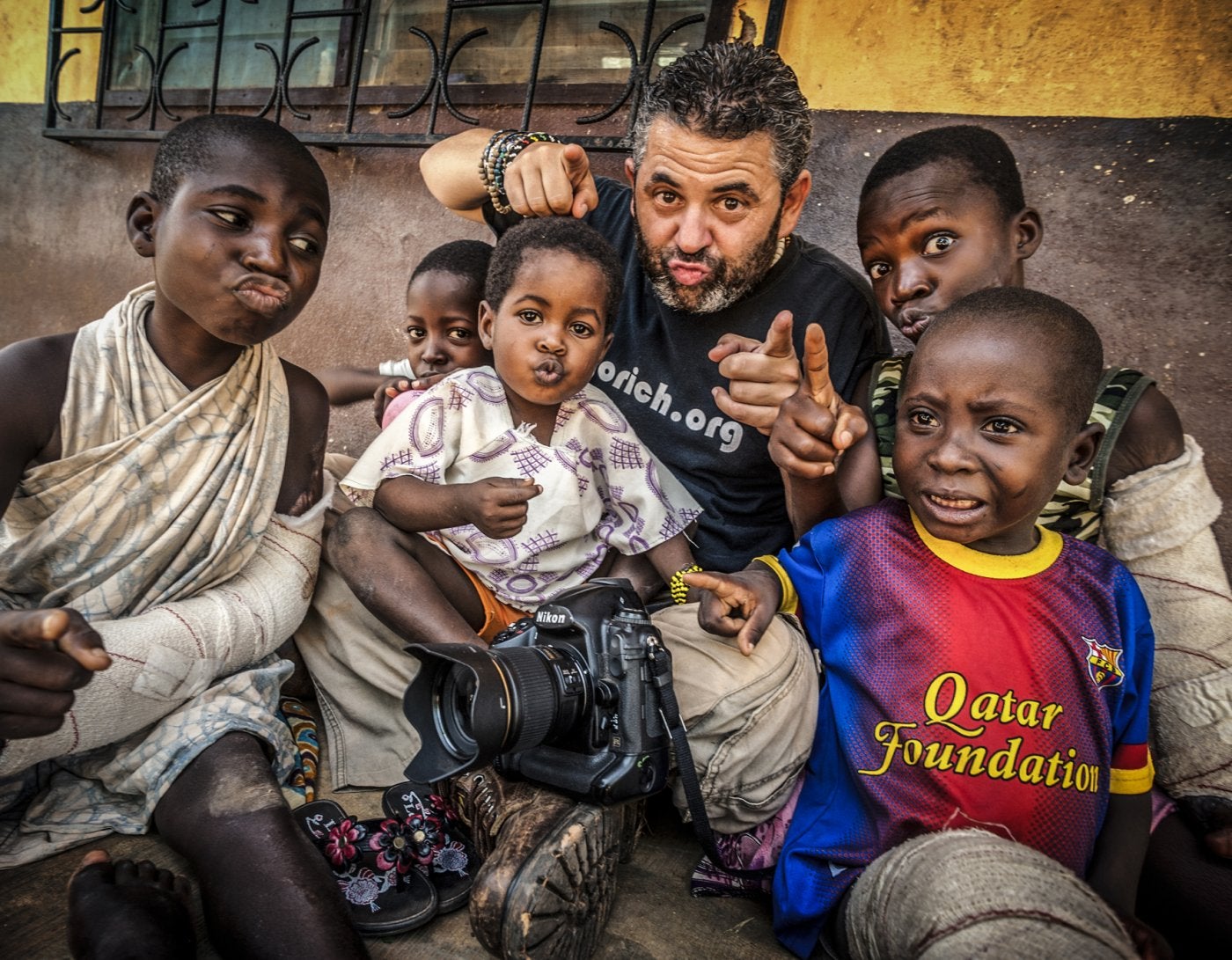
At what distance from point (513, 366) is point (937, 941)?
A: 1.29m

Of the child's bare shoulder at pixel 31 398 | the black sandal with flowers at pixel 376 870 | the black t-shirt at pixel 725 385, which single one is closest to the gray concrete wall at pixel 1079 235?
the black t-shirt at pixel 725 385

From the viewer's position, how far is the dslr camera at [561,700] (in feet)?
3.63

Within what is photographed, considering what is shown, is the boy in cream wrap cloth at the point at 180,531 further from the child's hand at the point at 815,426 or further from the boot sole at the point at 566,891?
the child's hand at the point at 815,426

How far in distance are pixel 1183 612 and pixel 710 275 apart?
119 cm

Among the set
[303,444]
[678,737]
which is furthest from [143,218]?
[678,737]

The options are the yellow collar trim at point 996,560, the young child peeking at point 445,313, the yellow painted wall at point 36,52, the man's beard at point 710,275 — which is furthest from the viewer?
the yellow painted wall at point 36,52

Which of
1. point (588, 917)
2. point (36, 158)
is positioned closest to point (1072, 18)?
point (588, 917)

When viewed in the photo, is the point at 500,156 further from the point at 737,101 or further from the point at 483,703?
the point at 483,703

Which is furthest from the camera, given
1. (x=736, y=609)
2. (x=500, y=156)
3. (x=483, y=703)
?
(x=500, y=156)

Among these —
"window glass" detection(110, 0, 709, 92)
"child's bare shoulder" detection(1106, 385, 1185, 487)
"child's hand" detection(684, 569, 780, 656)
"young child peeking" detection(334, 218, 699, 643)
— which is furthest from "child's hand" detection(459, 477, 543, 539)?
"window glass" detection(110, 0, 709, 92)

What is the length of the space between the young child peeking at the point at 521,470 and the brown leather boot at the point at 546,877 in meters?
0.49

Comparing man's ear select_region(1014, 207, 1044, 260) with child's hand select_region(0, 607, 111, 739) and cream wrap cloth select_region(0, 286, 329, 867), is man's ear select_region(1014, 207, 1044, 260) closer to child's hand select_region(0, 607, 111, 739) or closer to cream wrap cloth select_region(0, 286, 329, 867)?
cream wrap cloth select_region(0, 286, 329, 867)

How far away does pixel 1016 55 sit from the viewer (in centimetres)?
219

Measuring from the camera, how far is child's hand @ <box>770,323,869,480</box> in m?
1.40
